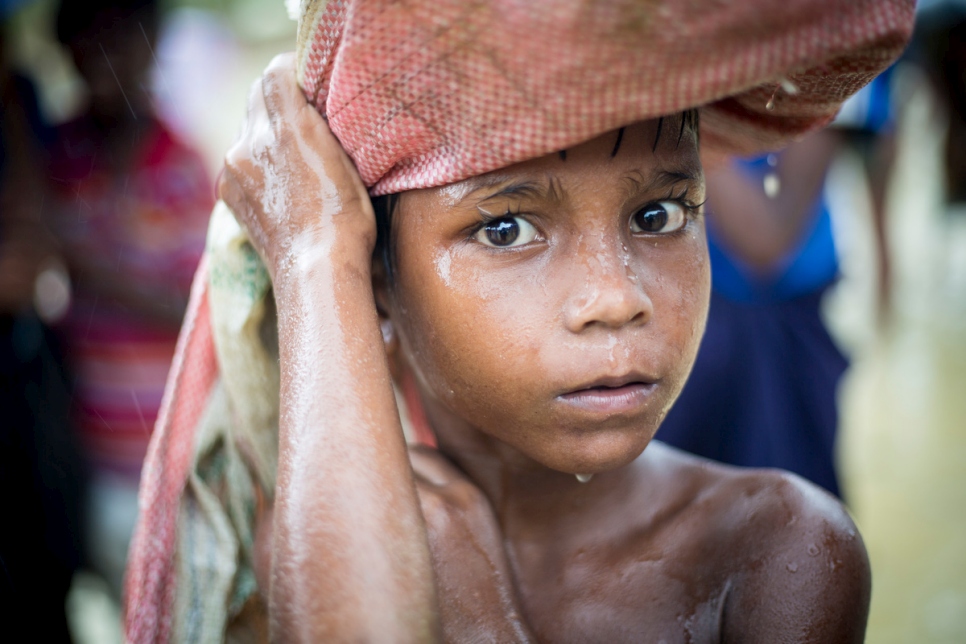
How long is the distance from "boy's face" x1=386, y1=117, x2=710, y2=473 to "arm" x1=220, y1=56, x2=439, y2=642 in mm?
135

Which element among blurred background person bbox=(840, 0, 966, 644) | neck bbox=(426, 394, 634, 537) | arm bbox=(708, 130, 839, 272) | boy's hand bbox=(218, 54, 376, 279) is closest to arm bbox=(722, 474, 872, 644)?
neck bbox=(426, 394, 634, 537)

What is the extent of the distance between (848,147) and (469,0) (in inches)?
87.9

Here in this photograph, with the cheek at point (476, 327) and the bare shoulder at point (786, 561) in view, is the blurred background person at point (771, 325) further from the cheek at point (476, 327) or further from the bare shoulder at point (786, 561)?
the cheek at point (476, 327)

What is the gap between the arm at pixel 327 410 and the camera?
1.06 meters

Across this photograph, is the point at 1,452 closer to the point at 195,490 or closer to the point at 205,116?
the point at 195,490

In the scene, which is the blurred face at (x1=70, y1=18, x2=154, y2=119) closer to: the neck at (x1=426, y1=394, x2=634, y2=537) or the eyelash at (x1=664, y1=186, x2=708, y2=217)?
the neck at (x1=426, y1=394, x2=634, y2=537)

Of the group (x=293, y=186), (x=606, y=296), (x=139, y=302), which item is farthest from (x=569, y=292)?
(x=139, y=302)

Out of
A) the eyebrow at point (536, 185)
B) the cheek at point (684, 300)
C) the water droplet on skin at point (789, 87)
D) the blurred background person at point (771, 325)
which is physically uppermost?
the water droplet on skin at point (789, 87)

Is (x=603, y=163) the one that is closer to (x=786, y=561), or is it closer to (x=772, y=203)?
(x=786, y=561)

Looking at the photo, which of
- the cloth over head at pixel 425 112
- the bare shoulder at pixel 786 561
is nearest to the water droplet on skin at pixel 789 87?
the cloth over head at pixel 425 112

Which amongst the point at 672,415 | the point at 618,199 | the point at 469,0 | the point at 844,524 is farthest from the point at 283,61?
the point at 672,415

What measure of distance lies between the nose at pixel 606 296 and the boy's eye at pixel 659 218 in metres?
0.13

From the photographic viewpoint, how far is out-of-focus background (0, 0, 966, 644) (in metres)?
2.55

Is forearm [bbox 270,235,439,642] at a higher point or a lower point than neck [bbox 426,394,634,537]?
higher
